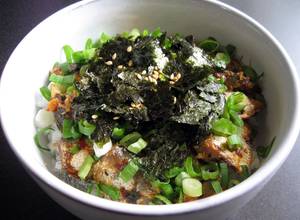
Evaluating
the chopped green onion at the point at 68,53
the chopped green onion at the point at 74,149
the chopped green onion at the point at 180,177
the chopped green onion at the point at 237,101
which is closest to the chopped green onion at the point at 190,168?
the chopped green onion at the point at 180,177

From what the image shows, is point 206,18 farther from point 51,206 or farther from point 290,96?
point 51,206

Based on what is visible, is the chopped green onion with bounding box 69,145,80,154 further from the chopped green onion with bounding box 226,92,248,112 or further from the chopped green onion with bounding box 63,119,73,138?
the chopped green onion with bounding box 226,92,248,112

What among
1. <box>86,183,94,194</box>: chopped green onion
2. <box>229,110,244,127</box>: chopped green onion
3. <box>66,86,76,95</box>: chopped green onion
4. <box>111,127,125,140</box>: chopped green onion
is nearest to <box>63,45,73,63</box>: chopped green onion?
<box>66,86,76,95</box>: chopped green onion

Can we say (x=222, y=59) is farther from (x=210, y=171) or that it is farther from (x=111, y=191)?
(x=111, y=191)

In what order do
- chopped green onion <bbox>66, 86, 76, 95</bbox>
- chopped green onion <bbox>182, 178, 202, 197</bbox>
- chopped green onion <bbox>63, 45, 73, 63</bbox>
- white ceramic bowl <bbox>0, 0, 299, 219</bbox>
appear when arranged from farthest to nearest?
chopped green onion <bbox>63, 45, 73, 63</bbox> → chopped green onion <bbox>66, 86, 76, 95</bbox> → chopped green onion <bbox>182, 178, 202, 197</bbox> → white ceramic bowl <bbox>0, 0, 299, 219</bbox>

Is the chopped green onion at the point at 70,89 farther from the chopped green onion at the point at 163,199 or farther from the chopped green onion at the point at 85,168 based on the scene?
the chopped green onion at the point at 163,199

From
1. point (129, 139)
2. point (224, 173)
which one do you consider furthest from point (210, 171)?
point (129, 139)

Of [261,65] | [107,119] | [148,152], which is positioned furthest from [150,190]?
[261,65]
